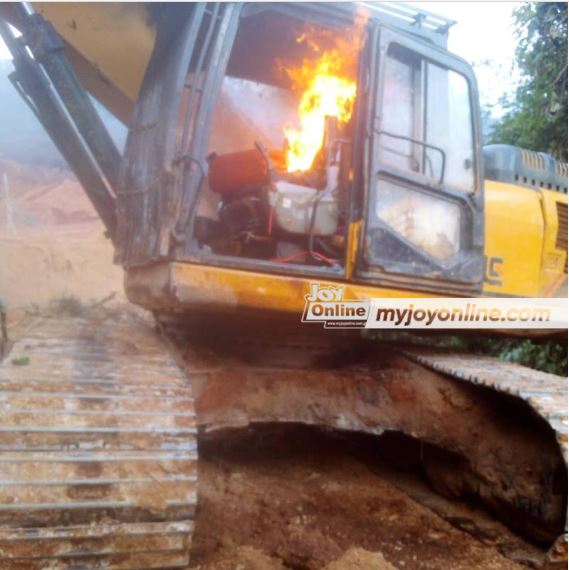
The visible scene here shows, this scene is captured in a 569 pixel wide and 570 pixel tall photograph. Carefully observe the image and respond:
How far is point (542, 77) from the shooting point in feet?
19.6

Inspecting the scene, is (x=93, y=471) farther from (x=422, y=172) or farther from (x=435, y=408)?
(x=422, y=172)

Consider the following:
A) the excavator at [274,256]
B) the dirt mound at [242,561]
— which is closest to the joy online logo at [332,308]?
the excavator at [274,256]

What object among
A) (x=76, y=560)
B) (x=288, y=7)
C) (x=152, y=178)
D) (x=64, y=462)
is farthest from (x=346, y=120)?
(x=76, y=560)

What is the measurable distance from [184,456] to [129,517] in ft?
0.86

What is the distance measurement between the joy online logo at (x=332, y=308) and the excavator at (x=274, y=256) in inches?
1.8

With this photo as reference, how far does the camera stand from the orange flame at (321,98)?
3135 mm

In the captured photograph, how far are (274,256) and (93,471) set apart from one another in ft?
4.47

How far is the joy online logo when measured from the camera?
8.85ft

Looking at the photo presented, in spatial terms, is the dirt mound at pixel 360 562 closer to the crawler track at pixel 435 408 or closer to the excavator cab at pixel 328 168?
the crawler track at pixel 435 408

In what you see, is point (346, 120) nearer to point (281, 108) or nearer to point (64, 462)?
point (281, 108)

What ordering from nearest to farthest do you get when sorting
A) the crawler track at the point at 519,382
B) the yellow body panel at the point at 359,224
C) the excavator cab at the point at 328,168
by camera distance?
the crawler track at the point at 519,382
the excavator cab at the point at 328,168
the yellow body panel at the point at 359,224

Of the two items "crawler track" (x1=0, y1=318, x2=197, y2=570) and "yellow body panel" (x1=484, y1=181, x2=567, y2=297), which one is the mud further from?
"yellow body panel" (x1=484, y1=181, x2=567, y2=297)

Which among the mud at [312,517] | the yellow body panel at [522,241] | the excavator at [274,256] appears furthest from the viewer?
the yellow body panel at [522,241]

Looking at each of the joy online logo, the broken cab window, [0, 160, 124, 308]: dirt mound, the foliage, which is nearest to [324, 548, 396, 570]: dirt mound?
the joy online logo
